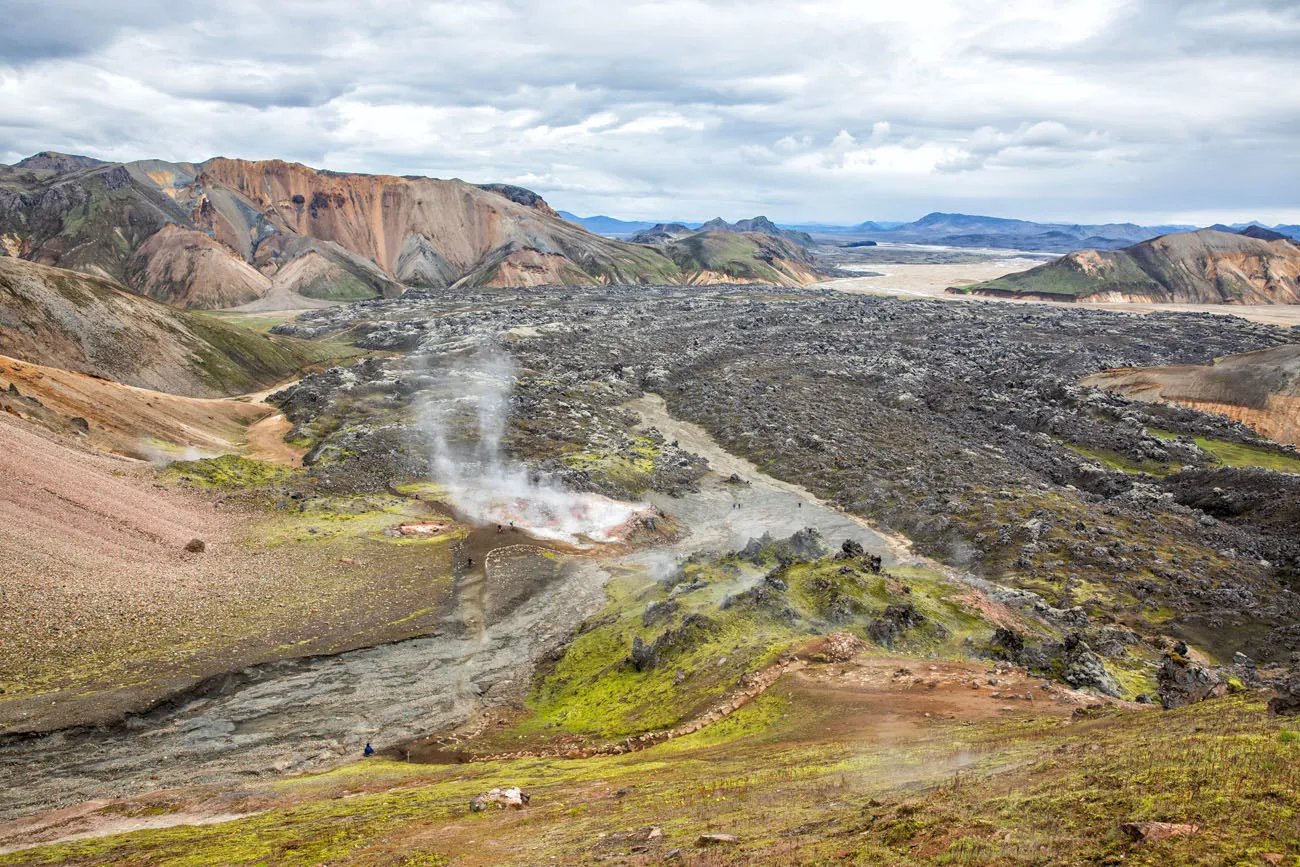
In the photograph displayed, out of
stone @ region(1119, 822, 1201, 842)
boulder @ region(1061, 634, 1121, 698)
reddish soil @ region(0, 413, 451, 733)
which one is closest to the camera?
stone @ region(1119, 822, 1201, 842)

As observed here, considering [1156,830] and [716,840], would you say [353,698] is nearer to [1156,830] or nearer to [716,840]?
[716,840]

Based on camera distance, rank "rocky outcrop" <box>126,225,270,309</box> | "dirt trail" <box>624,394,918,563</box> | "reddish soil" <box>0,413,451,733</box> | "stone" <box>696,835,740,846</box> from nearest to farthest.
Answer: "stone" <box>696,835,740,846</box>, "reddish soil" <box>0,413,451,733</box>, "dirt trail" <box>624,394,918,563</box>, "rocky outcrop" <box>126,225,270,309</box>

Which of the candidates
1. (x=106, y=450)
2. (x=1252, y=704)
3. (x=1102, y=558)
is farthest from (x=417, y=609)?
(x=1102, y=558)

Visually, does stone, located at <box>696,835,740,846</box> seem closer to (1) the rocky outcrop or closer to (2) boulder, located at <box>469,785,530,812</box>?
(2) boulder, located at <box>469,785,530,812</box>

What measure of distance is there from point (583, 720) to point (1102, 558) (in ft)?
119

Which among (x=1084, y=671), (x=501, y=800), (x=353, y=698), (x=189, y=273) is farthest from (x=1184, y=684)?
(x=189, y=273)

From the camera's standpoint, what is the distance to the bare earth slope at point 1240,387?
7731 centimetres

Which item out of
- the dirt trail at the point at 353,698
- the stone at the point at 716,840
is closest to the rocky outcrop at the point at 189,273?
the dirt trail at the point at 353,698

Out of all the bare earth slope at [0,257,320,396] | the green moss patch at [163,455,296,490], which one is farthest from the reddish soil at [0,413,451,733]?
the bare earth slope at [0,257,320,396]

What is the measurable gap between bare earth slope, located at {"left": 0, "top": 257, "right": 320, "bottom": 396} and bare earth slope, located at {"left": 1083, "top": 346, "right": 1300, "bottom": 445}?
365 ft

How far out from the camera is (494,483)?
213ft

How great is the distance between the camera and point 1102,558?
4900 centimetres

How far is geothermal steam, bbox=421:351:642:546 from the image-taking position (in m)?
57.8

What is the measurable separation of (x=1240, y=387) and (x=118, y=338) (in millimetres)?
128563
